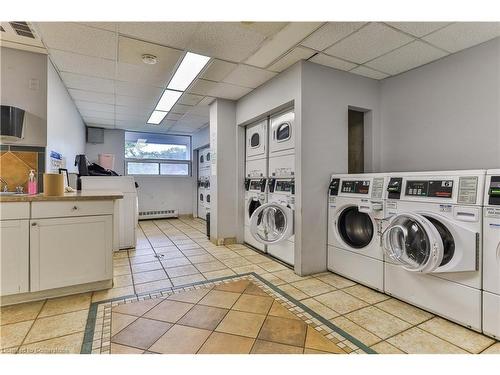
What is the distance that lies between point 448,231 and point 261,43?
234 cm

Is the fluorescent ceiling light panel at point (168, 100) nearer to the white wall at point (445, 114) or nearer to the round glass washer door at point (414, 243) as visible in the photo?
the white wall at point (445, 114)

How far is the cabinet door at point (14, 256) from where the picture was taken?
6.67ft

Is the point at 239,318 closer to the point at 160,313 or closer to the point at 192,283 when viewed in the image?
the point at 160,313

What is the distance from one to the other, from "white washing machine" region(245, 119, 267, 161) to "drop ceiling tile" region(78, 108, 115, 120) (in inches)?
120

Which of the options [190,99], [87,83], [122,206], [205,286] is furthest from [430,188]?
[87,83]

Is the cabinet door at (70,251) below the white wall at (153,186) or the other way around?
below

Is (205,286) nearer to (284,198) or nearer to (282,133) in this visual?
(284,198)

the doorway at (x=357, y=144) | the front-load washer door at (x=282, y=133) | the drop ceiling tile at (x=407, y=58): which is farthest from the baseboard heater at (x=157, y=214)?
the drop ceiling tile at (x=407, y=58)

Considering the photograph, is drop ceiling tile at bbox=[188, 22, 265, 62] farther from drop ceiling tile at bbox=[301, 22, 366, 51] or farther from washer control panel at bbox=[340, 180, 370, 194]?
washer control panel at bbox=[340, 180, 370, 194]

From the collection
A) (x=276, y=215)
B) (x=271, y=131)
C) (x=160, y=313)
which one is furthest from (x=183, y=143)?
(x=160, y=313)

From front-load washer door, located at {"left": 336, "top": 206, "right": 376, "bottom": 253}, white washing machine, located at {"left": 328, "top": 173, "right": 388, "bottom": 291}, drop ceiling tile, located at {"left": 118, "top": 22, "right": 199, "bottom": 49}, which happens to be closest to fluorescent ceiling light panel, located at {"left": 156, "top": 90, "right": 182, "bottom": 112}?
drop ceiling tile, located at {"left": 118, "top": 22, "right": 199, "bottom": 49}

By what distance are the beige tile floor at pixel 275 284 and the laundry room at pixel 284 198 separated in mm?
→ 18

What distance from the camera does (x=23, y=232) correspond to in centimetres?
208

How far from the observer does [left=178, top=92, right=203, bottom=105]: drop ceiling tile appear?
406cm
